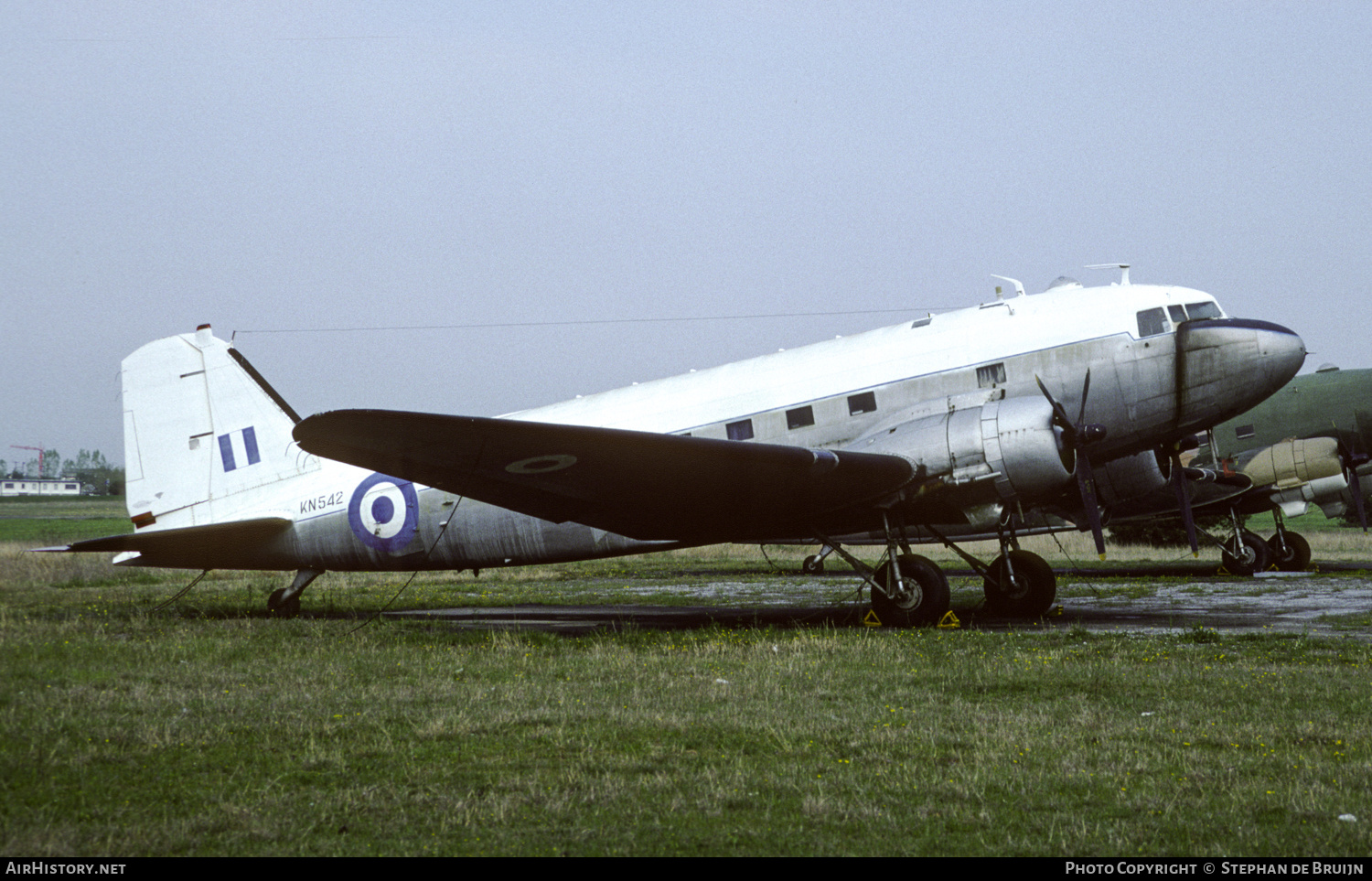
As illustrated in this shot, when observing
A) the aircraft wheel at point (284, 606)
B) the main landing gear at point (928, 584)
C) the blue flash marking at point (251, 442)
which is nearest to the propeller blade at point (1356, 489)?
the main landing gear at point (928, 584)

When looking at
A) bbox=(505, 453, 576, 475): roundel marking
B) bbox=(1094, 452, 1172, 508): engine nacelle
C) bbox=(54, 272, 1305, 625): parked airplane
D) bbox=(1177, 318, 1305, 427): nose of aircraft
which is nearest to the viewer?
bbox=(505, 453, 576, 475): roundel marking

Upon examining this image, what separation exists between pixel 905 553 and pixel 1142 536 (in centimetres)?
3170

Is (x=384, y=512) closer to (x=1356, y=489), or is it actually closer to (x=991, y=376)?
(x=991, y=376)

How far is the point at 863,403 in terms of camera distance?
15.1 m

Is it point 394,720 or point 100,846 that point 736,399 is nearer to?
point 394,720

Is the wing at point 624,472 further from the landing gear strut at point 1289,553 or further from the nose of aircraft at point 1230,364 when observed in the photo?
the landing gear strut at point 1289,553

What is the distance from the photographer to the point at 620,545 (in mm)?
15836

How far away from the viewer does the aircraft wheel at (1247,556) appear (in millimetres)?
26531

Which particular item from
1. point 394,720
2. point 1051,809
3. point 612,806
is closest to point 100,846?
point 612,806

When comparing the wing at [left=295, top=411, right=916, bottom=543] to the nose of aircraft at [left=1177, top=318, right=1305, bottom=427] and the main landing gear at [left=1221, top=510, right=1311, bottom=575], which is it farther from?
the main landing gear at [left=1221, top=510, right=1311, bottom=575]

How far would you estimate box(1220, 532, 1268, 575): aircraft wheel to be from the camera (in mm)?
26531

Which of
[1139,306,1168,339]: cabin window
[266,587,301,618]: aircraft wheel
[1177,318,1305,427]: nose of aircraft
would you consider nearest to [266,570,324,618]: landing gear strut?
[266,587,301,618]: aircraft wheel

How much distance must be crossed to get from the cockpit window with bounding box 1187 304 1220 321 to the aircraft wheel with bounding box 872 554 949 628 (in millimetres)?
5184

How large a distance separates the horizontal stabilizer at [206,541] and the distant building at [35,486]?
511 feet
